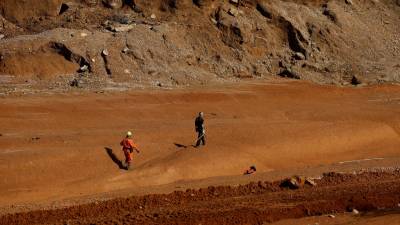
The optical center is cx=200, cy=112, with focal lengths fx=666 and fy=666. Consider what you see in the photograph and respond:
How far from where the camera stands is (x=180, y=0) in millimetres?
32125

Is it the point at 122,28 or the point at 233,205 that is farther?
the point at 122,28

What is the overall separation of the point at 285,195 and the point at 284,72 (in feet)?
55.8

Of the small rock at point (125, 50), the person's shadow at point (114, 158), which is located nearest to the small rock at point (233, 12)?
the small rock at point (125, 50)

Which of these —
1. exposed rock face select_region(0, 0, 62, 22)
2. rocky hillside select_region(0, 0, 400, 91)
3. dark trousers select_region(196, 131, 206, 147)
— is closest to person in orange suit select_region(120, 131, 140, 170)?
dark trousers select_region(196, 131, 206, 147)

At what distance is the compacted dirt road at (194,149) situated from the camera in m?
13.8

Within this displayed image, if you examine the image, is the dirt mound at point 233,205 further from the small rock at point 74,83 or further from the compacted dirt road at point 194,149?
the small rock at point 74,83

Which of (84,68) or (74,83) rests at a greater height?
(84,68)

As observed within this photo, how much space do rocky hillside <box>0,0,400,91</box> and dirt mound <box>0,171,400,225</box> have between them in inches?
521

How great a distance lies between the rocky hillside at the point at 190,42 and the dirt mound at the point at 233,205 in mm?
13238

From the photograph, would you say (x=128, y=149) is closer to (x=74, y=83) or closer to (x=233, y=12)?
(x=74, y=83)

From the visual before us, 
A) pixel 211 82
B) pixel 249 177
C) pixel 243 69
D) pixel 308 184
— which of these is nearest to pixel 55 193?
pixel 249 177

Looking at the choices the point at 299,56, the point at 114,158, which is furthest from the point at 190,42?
the point at 114,158

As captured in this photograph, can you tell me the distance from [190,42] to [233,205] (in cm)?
1792

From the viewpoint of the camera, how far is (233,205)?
13430 mm
